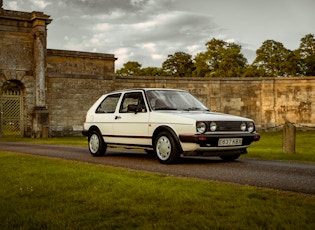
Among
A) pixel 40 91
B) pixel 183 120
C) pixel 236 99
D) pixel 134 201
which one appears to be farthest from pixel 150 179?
pixel 236 99

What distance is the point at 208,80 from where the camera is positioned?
3347 cm

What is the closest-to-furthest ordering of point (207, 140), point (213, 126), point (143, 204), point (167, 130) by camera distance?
point (143, 204) → point (207, 140) → point (213, 126) → point (167, 130)

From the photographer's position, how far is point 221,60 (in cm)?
5756

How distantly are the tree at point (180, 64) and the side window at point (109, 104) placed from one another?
55.8 m

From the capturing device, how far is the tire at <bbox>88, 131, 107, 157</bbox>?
11.5m

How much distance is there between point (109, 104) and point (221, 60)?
47.8 meters

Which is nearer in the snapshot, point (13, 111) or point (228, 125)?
point (228, 125)

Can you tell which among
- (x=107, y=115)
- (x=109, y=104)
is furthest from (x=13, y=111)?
(x=109, y=104)

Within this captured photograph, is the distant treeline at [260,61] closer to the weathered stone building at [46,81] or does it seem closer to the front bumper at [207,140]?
the weathered stone building at [46,81]

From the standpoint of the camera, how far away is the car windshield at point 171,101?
1023cm

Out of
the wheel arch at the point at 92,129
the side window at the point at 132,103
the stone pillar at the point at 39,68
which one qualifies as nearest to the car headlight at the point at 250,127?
the side window at the point at 132,103

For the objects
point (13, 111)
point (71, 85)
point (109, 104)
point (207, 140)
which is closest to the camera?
point (207, 140)

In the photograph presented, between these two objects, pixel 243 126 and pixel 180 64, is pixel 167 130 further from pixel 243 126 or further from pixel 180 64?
pixel 180 64

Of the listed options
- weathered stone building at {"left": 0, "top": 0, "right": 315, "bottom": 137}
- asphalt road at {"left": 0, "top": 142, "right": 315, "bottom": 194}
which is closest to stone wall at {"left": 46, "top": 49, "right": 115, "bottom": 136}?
weathered stone building at {"left": 0, "top": 0, "right": 315, "bottom": 137}
